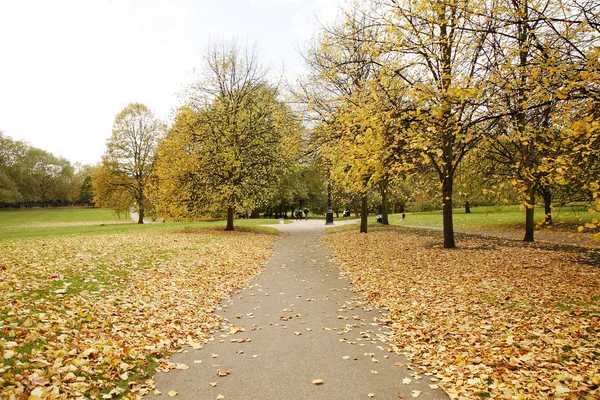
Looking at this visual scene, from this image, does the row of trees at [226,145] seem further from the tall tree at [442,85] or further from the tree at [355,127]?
the tall tree at [442,85]

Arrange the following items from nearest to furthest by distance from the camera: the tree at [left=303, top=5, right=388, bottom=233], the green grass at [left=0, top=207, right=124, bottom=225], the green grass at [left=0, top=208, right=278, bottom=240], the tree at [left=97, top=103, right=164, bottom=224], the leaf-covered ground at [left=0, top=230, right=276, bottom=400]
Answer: the leaf-covered ground at [left=0, top=230, right=276, bottom=400] → the tree at [left=303, top=5, right=388, bottom=233] → the green grass at [left=0, top=208, right=278, bottom=240] → the tree at [left=97, top=103, right=164, bottom=224] → the green grass at [left=0, top=207, right=124, bottom=225]

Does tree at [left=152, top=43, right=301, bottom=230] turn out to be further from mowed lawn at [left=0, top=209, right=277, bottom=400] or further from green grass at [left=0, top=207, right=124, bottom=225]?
green grass at [left=0, top=207, right=124, bottom=225]

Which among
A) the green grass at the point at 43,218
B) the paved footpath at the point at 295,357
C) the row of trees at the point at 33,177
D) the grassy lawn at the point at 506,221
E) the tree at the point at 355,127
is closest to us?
the paved footpath at the point at 295,357

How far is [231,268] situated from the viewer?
446 inches

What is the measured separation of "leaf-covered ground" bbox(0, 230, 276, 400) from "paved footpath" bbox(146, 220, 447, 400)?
48 cm

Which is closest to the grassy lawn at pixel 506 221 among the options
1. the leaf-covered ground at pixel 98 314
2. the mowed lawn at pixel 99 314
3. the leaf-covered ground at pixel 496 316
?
the leaf-covered ground at pixel 496 316

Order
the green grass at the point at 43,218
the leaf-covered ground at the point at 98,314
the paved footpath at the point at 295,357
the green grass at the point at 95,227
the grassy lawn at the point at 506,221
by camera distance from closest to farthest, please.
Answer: the leaf-covered ground at the point at 98,314 < the paved footpath at the point at 295,357 < the green grass at the point at 95,227 < the grassy lawn at the point at 506,221 < the green grass at the point at 43,218

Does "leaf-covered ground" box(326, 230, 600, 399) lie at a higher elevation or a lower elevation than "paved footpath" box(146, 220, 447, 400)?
higher

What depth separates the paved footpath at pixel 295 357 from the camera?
405 centimetres

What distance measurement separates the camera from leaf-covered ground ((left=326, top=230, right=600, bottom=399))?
407 cm

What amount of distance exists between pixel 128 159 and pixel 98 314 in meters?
32.8

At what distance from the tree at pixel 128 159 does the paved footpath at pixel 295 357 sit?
31.2 metres

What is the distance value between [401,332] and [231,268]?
6.72 metres

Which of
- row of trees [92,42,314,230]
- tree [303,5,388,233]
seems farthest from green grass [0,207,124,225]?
tree [303,5,388,233]
